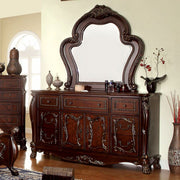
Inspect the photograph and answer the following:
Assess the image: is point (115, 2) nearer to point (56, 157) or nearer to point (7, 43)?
point (56, 157)

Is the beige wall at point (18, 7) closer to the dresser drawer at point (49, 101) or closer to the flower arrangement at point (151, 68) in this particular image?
the dresser drawer at point (49, 101)

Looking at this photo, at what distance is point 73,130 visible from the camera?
4.45 metres

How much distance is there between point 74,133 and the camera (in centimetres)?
444

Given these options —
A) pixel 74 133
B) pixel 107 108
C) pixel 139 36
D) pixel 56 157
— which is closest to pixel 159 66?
pixel 139 36

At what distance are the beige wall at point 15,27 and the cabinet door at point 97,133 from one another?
2744 mm

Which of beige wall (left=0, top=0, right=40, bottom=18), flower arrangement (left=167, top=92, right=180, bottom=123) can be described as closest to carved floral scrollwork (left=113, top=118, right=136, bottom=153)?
flower arrangement (left=167, top=92, right=180, bottom=123)

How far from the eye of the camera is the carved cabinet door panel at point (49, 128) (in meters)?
4.58

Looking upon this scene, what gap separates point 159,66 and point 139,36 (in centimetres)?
48

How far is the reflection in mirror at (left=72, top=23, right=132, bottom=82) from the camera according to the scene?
4582 mm

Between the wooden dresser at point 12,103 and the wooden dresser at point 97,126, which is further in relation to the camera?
the wooden dresser at point 12,103

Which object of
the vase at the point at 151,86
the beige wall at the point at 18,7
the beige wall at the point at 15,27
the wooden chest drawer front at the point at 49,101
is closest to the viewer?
the vase at the point at 151,86

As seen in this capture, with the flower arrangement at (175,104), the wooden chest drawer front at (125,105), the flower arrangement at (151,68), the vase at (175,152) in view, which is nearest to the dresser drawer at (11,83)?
the wooden chest drawer front at (125,105)

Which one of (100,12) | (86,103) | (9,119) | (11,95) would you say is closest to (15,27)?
(11,95)

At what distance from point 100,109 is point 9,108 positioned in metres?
1.76
